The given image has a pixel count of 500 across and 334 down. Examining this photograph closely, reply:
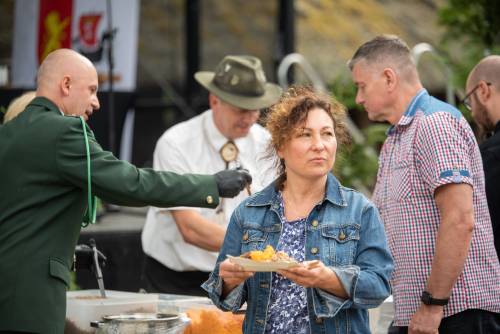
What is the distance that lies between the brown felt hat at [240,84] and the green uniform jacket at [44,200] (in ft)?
5.67

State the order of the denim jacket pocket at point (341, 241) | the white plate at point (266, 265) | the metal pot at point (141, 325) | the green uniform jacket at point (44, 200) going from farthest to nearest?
the metal pot at point (141, 325) < the green uniform jacket at point (44, 200) < the denim jacket pocket at point (341, 241) < the white plate at point (266, 265)

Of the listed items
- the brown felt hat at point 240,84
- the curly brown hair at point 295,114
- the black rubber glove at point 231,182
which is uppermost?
the curly brown hair at point 295,114

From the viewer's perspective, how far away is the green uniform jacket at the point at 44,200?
162 inches

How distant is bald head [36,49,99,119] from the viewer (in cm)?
443

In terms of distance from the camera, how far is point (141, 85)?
37.2ft

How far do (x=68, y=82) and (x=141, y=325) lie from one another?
105 centimetres

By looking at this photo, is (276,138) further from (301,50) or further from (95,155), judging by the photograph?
(301,50)

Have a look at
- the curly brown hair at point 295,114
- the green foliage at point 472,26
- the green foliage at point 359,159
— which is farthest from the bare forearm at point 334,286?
the green foliage at point 472,26

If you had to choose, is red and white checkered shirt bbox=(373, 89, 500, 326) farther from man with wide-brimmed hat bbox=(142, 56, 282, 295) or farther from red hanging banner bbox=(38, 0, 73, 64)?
red hanging banner bbox=(38, 0, 73, 64)

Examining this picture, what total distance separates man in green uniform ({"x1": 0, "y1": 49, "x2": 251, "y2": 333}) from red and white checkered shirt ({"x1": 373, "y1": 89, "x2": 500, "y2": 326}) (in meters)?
1.01

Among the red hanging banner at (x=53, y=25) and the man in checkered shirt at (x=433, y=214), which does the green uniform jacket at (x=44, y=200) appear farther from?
the red hanging banner at (x=53, y=25)

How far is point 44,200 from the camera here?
4.19 metres

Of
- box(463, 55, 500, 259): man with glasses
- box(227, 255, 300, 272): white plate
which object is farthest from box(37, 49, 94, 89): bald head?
box(463, 55, 500, 259): man with glasses

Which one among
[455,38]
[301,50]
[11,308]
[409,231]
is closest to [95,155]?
[11,308]
